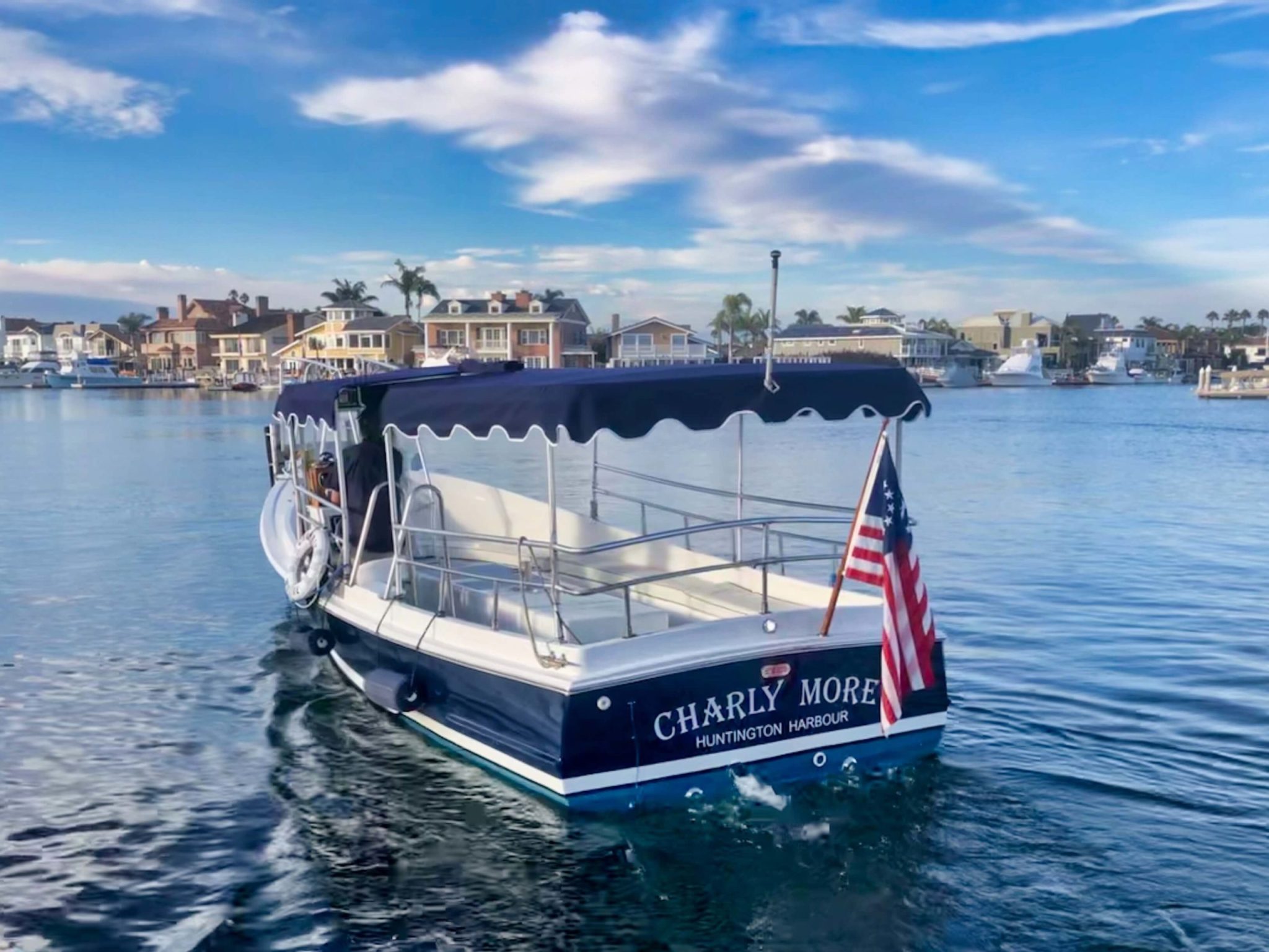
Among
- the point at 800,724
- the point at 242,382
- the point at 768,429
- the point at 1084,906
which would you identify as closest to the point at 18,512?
the point at 800,724

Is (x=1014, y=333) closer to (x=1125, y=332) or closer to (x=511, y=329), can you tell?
(x=1125, y=332)

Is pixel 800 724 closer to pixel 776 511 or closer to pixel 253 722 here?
pixel 253 722

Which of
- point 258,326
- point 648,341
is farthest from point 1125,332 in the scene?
point 258,326

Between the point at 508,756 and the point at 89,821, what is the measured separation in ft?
11.4

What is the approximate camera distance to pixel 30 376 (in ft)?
377

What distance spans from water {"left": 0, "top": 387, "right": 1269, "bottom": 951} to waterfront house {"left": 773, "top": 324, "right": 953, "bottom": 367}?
90785 mm

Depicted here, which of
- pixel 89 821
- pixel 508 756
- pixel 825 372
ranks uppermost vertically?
pixel 825 372

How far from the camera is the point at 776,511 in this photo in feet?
75.4

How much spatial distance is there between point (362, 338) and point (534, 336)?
17.1 metres

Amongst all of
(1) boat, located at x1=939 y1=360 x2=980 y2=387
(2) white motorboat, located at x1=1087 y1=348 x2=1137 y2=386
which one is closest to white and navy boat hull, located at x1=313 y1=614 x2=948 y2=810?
(1) boat, located at x1=939 y1=360 x2=980 y2=387

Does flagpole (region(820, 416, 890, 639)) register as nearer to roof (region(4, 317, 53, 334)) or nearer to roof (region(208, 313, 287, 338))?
roof (region(208, 313, 287, 338))

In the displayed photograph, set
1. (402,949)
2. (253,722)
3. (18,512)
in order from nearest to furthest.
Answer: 1. (402,949)
2. (253,722)
3. (18,512)

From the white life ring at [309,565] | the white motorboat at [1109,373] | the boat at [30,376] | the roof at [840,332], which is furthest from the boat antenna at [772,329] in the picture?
the white motorboat at [1109,373]

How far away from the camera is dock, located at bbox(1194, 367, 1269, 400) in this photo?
8912 cm
